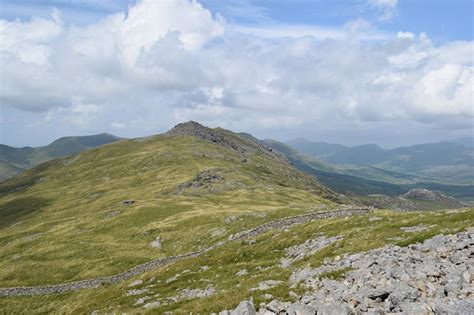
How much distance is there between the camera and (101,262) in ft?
275

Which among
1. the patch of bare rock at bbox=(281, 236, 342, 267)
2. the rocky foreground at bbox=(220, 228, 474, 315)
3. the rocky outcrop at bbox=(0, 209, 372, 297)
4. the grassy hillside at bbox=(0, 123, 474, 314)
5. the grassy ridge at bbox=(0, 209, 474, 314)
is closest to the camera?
the rocky foreground at bbox=(220, 228, 474, 315)

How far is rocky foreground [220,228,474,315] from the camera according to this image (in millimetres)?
18594

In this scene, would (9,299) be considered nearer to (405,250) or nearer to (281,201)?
(405,250)

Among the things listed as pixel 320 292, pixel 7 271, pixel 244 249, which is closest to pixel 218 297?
pixel 320 292

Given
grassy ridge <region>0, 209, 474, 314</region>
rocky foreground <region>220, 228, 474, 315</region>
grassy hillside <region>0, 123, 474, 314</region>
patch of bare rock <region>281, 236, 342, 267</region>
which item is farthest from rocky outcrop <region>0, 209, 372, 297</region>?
rocky foreground <region>220, 228, 474, 315</region>

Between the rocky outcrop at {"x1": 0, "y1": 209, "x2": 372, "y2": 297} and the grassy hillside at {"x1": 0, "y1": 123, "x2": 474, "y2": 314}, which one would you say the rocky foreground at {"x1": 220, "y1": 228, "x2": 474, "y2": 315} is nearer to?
the grassy hillside at {"x1": 0, "y1": 123, "x2": 474, "y2": 314}

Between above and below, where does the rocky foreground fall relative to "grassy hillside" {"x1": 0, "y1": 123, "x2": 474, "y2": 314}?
above

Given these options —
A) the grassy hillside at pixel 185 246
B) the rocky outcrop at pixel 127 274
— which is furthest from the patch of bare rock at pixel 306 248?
the rocky outcrop at pixel 127 274

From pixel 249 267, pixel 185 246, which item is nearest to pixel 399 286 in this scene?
pixel 249 267

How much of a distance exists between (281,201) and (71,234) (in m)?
75.6

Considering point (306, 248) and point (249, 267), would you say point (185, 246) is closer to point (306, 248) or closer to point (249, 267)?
point (249, 267)

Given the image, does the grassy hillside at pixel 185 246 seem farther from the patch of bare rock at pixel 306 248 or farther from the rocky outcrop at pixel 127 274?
the rocky outcrop at pixel 127 274

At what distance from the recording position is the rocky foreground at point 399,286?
18.6 meters

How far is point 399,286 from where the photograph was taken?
66.2 feet
